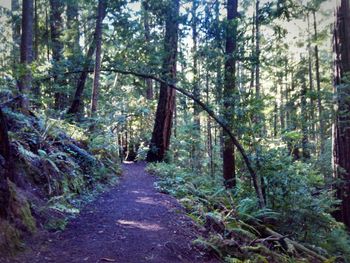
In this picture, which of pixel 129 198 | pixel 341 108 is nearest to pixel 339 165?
pixel 341 108

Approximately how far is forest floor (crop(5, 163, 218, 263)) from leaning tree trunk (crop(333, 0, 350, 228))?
16.1 feet

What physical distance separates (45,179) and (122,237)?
2.18 m

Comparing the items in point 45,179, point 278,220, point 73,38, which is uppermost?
point 73,38

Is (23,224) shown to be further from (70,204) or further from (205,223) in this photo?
(205,223)

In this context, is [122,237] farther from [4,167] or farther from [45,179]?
[45,179]

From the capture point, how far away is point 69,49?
1573cm

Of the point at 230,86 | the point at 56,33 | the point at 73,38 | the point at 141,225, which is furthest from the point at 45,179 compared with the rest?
the point at 56,33

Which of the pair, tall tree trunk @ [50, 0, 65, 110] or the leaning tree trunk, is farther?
tall tree trunk @ [50, 0, 65, 110]

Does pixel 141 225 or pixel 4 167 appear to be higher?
pixel 4 167

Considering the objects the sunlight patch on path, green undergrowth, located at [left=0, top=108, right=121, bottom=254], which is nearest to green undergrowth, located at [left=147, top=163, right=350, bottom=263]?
the sunlight patch on path

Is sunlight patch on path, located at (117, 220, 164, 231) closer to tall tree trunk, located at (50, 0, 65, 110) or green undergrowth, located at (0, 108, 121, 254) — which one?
green undergrowth, located at (0, 108, 121, 254)

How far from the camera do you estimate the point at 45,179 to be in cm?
603

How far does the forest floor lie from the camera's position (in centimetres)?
401

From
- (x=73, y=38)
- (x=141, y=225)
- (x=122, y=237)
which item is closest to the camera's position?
(x=122, y=237)
